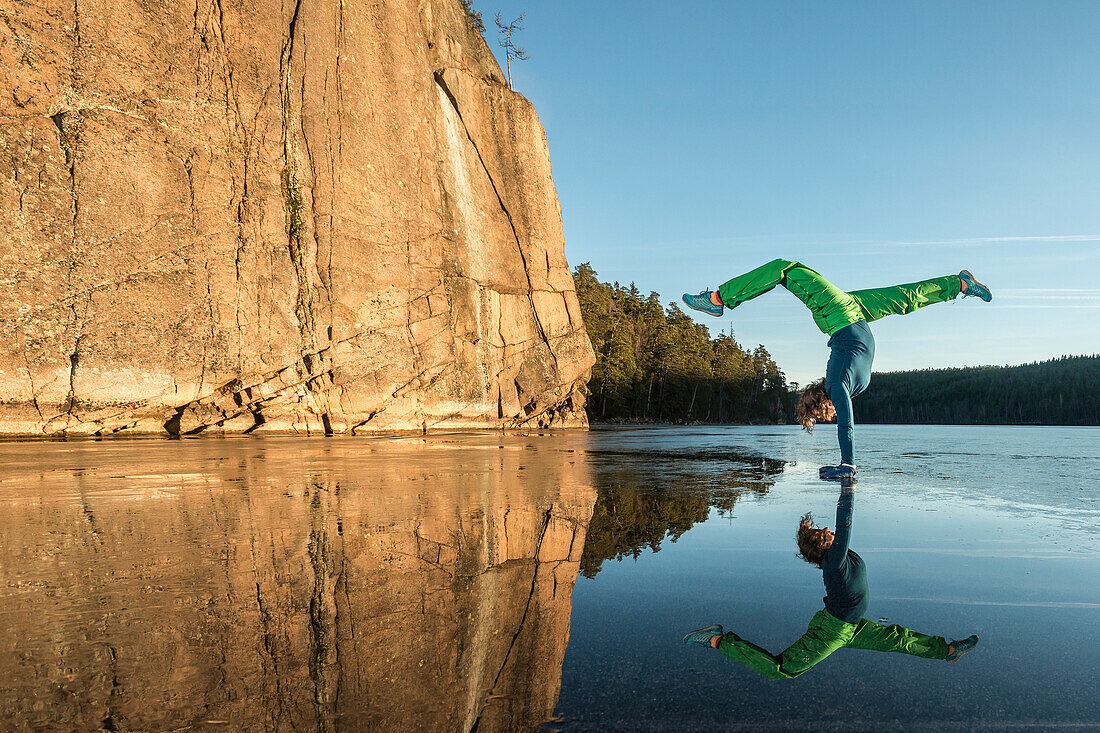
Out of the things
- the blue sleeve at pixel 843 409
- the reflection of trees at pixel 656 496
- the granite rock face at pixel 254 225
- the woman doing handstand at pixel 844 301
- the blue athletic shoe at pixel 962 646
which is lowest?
the reflection of trees at pixel 656 496

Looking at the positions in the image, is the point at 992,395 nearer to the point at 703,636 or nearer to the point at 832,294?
the point at 832,294

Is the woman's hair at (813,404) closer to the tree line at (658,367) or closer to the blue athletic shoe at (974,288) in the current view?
the blue athletic shoe at (974,288)

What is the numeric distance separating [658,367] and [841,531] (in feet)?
193

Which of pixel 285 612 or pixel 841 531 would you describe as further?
pixel 841 531

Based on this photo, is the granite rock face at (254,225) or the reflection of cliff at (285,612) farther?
the granite rock face at (254,225)

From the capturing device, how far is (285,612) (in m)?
2.14

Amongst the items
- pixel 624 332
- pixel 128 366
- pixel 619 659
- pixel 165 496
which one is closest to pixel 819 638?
pixel 619 659

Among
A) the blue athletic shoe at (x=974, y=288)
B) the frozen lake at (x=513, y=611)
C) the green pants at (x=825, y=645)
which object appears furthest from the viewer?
the blue athletic shoe at (x=974, y=288)

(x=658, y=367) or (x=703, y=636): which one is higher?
(x=658, y=367)

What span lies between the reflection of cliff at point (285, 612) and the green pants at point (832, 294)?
9.08ft

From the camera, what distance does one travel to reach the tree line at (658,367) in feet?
170

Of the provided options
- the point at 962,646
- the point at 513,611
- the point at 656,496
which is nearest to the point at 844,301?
the point at 656,496

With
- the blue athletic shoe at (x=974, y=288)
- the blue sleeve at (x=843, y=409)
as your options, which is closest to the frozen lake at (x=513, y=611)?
the blue sleeve at (x=843, y=409)

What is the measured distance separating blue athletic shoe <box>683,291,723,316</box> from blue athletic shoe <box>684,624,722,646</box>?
14.5ft
